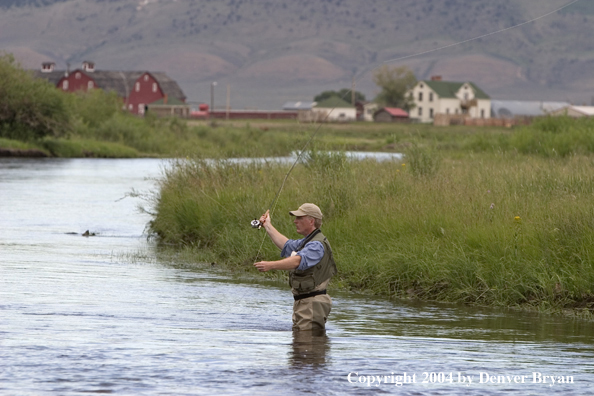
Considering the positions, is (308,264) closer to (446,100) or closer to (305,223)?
(305,223)

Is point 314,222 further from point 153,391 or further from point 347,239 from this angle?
point 347,239

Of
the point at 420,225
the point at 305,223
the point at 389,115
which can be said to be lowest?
the point at 420,225

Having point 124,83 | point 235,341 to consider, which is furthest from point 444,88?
point 235,341

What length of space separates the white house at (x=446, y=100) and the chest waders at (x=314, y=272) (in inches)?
4934

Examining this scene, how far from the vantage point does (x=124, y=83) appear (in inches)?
5241

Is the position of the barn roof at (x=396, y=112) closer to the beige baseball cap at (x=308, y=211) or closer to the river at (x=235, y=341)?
the river at (x=235, y=341)

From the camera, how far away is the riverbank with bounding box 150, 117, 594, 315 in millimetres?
11531

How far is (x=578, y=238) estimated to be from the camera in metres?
11.5

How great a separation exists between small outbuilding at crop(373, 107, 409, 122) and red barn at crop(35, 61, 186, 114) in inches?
1038

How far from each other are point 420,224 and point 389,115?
117m

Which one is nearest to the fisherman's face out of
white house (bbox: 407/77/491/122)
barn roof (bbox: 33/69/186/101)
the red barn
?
the red barn

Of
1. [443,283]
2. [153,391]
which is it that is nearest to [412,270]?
[443,283]

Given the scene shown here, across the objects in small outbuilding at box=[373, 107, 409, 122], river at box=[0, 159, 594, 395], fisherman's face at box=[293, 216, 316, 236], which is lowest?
river at box=[0, 159, 594, 395]

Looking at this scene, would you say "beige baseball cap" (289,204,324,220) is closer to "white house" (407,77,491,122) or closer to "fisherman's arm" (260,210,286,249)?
"fisherman's arm" (260,210,286,249)
